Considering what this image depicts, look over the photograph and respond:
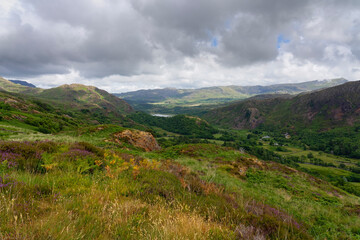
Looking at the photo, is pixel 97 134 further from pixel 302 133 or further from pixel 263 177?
pixel 302 133

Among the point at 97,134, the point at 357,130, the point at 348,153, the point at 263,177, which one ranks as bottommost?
the point at 348,153

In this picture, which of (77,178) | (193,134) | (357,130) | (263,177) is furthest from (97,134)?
(357,130)

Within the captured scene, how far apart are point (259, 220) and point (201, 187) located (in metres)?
2.49

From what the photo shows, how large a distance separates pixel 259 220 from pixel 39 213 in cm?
549

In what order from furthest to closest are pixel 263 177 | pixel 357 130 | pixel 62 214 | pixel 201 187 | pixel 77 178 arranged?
1. pixel 357 130
2. pixel 263 177
3. pixel 201 187
4. pixel 77 178
5. pixel 62 214

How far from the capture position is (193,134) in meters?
196

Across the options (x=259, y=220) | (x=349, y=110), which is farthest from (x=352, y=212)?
(x=349, y=110)

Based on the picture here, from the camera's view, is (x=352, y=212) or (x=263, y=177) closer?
(x=352, y=212)

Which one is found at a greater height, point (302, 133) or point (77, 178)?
point (77, 178)

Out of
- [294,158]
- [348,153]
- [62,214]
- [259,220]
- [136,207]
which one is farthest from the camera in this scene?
[348,153]

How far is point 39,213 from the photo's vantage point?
3076 millimetres

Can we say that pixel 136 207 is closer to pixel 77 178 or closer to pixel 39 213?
pixel 39 213

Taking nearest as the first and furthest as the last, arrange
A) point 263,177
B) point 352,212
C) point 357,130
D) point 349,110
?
point 352,212, point 263,177, point 357,130, point 349,110

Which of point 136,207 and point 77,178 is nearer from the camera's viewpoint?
point 136,207
